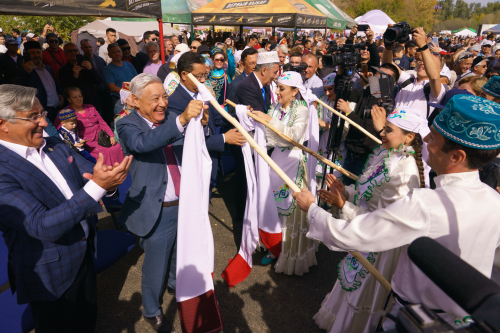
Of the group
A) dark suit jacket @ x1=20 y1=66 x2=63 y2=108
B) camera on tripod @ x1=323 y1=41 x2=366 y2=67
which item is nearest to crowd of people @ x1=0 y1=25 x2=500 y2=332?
camera on tripod @ x1=323 y1=41 x2=366 y2=67

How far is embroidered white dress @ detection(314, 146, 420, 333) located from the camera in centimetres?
214

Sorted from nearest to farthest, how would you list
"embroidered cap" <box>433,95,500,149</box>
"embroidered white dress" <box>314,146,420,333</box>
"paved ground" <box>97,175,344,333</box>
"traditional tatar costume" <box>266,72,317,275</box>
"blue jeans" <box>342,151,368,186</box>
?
"embroidered cap" <box>433,95,500,149</box> → "embroidered white dress" <box>314,146,420,333</box> → "paved ground" <box>97,175,344,333</box> → "traditional tatar costume" <box>266,72,317,275</box> → "blue jeans" <box>342,151,368,186</box>

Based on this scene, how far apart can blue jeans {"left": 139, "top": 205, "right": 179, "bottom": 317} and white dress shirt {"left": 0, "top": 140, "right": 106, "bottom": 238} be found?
58 centimetres

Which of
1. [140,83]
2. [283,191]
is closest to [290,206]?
[283,191]

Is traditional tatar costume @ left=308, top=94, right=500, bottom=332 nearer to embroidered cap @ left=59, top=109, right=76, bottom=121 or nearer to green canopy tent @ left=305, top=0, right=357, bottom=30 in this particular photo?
embroidered cap @ left=59, top=109, right=76, bottom=121

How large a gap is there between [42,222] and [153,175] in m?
0.87

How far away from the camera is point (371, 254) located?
229 cm

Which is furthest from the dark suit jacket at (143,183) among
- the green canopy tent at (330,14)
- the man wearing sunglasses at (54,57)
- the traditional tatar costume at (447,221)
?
the green canopy tent at (330,14)

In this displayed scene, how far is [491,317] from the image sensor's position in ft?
2.14

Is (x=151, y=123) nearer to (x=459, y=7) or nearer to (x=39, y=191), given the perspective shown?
(x=39, y=191)

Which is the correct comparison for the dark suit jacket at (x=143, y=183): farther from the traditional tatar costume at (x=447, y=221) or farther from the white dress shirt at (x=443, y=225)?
the white dress shirt at (x=443, y=225)

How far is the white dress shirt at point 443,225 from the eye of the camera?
1396 mm

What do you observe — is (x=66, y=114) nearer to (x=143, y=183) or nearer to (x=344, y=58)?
(x=143, y=183)

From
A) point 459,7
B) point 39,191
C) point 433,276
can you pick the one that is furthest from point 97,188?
point 459,7
